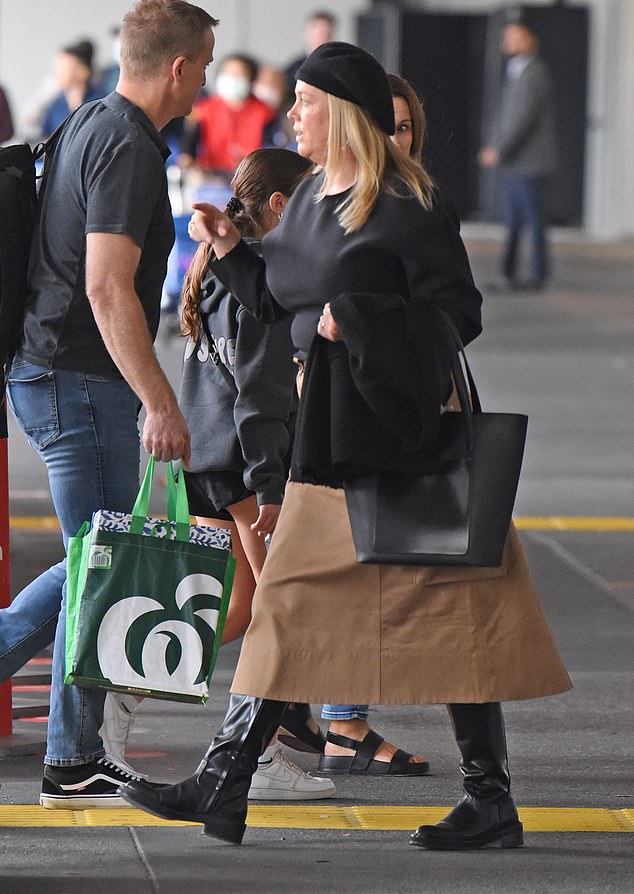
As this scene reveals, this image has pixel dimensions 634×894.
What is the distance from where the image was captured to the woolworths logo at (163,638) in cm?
430

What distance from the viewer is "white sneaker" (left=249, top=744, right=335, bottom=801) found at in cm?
472

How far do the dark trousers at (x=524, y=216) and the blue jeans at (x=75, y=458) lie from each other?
1386 cm

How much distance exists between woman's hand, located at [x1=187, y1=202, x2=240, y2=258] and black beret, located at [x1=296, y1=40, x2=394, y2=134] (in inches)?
15.2

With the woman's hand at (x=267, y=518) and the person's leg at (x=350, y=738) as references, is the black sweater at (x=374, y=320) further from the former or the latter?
the person's leg at (x=350, y=738)

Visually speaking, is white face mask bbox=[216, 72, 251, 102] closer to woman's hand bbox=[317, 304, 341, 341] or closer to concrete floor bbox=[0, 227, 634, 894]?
concrete floor bbox=[0, 227, 634, 894]

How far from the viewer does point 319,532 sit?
13.5 ft

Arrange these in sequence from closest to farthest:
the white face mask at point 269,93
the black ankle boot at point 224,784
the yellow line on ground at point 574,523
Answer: the black ankle boot at point 224,784
the yellow line on ground at point 574,523
the white face mask at point 269,93

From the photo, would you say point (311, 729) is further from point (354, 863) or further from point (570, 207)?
point (570, 207)

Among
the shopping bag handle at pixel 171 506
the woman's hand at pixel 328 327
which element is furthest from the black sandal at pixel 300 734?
the woman's hand at pixel 328 327

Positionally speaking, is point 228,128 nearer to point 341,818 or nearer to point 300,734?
point 300,734

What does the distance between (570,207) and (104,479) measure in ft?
69.8

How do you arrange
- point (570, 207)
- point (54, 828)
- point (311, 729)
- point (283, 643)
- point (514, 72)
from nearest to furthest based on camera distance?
point (283, 643), point (54, 828), point (311, 729), point (514, 72), point (570, 207)

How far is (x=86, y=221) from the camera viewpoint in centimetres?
427

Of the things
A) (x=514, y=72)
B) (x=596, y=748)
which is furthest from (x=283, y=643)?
(x=514, y=72)
